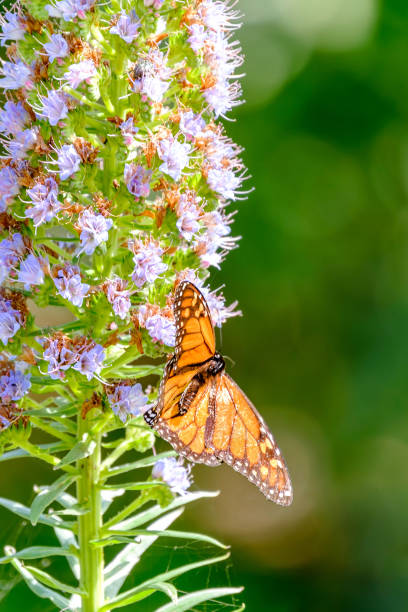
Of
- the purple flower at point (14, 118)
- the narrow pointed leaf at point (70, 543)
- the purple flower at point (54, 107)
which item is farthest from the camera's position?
the narrow pointed leaf at point (70, 543)

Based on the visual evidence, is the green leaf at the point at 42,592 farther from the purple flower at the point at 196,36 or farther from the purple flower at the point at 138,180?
the purple flower at the point at 196,36

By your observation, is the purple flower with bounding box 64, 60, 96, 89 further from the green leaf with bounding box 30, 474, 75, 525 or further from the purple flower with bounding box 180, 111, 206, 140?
the green leaf with bounding box 30, 474, 75, 525

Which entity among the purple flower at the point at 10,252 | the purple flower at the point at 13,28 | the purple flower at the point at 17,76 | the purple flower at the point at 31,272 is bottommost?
the purple flower at the point at 31,272

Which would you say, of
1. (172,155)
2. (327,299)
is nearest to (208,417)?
(172,155)

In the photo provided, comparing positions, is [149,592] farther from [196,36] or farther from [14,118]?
A: [196,36]

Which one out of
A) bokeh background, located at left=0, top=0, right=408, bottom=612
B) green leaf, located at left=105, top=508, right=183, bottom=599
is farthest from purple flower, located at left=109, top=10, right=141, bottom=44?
bokeh background, located at left=0, top=0, right=408, bottom=612

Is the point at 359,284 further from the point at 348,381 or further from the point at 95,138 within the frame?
the point at 95,138

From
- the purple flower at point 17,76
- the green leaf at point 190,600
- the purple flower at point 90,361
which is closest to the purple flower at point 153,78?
the purple flower at point 17,76

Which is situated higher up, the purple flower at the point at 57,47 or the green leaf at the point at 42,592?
the purple flower at the point at 57,47

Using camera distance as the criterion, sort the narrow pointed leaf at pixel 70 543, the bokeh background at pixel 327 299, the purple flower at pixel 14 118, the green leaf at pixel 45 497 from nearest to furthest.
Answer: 1. the green leaf at pixel 45 497
2. the purple flower at pixel 14 118
3. the narrow pointed leaf at pixel 70 543
4. the bokeh background at pixel 327 299
